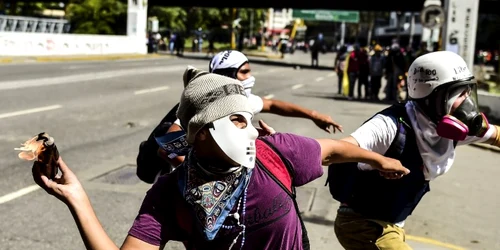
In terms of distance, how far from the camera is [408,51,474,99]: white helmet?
123 inches

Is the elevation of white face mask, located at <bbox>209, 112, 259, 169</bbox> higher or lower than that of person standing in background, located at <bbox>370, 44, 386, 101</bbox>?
higher

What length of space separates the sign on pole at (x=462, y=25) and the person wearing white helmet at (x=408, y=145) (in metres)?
15.6

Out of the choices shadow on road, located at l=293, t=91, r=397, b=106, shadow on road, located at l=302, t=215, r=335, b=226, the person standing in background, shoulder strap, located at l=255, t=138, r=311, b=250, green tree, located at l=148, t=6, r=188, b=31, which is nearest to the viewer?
shoulder strap, located at l=255, t=138, r=311, b=250

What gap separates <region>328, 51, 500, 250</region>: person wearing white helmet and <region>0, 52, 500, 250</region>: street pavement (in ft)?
8.28

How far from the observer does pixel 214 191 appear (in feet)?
6.74

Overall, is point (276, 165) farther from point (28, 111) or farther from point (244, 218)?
point (28, 111)

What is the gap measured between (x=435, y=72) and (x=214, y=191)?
1.53m

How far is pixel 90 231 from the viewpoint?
206 cm

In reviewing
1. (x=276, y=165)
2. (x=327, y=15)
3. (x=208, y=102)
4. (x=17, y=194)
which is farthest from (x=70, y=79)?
(x=327, y=15)

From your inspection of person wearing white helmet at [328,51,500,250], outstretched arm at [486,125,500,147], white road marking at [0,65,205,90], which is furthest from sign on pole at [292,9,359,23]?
person wearing white helmet at [328,51,500,250]

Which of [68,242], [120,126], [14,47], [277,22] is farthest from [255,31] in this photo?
[68,242]

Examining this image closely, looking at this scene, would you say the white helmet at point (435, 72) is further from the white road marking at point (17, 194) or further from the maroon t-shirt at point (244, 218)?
the white road marking at point (17, 194)

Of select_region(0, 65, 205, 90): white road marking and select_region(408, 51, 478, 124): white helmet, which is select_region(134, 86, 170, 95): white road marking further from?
select_region(408, 51, 478, 124): white helmet

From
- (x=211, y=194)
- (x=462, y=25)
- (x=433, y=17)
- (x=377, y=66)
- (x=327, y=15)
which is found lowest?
(x=377, y=66)
